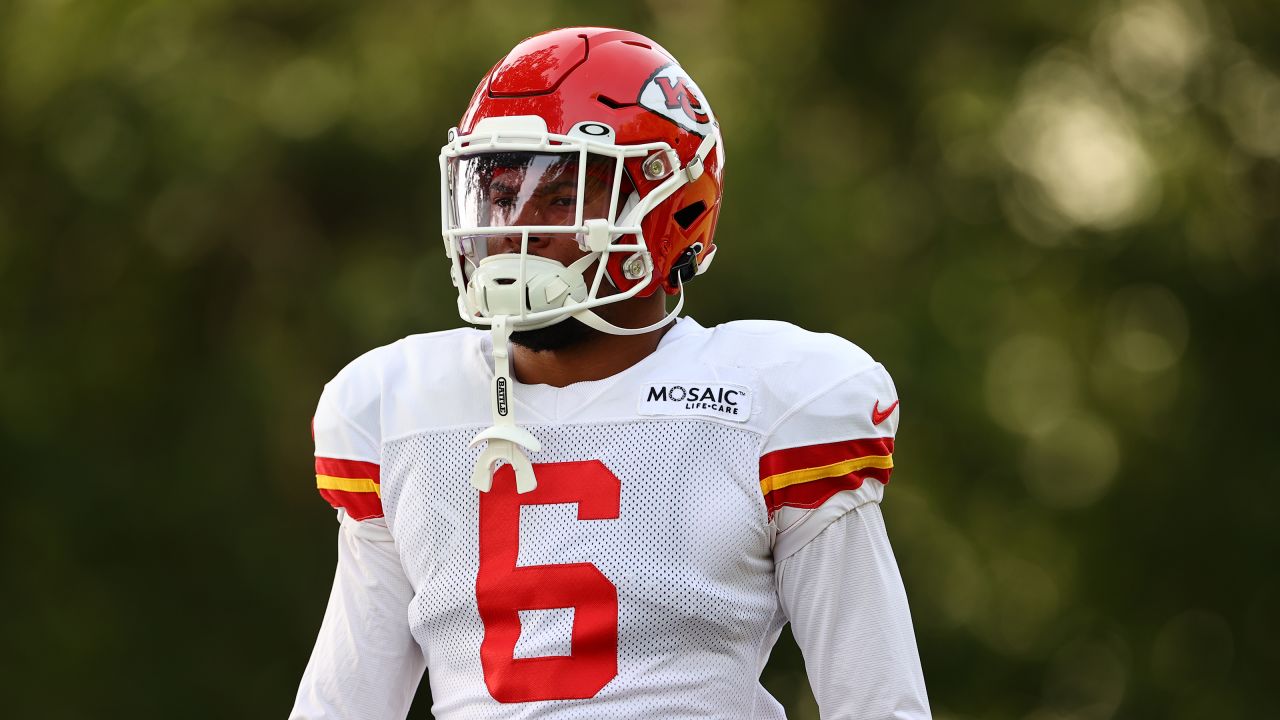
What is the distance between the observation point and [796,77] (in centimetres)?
728

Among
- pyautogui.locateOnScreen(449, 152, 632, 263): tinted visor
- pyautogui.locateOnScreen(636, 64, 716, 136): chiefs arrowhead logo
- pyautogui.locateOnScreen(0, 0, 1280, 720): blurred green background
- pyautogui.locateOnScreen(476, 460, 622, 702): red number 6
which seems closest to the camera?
pyautogui.locateOnScreen(476, 460, 622, 702): red number 6

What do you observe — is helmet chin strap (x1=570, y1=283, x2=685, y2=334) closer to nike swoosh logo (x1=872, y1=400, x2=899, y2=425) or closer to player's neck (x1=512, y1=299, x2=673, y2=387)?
player's neck (x1=512, y1=299, x2=673, y2=387)

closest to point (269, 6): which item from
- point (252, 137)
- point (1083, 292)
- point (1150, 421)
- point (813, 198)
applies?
point (252, 137)

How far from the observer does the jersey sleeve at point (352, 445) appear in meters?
2.21

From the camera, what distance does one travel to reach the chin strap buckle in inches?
81.4

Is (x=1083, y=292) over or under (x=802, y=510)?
under

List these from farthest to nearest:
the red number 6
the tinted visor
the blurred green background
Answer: the blurred green background, the tinted visor, the red number 6

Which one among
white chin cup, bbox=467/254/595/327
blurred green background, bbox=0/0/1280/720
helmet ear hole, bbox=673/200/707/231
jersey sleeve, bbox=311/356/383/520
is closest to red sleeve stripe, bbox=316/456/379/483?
jersey sleeve, bbox=311/356/383/520

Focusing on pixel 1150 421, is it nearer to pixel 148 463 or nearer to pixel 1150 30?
pixel 1150 30

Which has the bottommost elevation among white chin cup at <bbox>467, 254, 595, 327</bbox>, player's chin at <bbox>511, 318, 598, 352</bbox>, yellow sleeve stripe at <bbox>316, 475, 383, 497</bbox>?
yellow sleeve stripe at <bbox>316, 475, 383, 497</bbox>

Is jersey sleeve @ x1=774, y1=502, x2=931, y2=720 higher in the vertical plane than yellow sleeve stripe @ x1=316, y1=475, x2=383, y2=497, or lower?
lower

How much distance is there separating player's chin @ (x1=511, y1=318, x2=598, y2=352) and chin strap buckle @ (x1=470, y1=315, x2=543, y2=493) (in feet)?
0.16

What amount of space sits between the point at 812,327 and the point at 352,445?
426 centimetres

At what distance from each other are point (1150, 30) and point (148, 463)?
4441 mm
